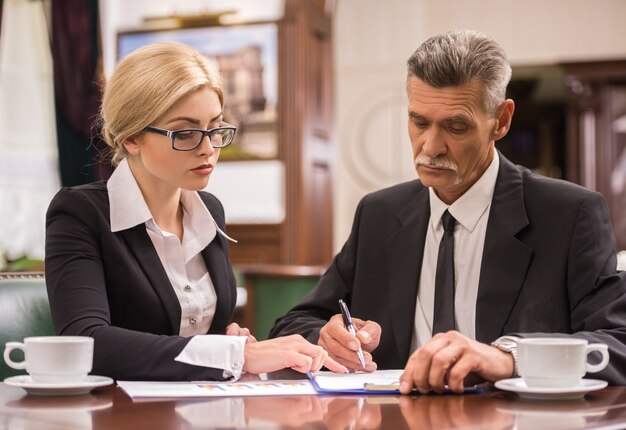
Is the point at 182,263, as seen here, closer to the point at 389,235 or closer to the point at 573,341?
the point at 389,235

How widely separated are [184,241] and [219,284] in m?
0.13

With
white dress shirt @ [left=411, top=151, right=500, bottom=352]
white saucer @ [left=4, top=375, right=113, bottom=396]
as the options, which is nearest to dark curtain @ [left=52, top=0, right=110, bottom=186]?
white dress shirt @ [left=411, top=151, right=500, bottom=352]

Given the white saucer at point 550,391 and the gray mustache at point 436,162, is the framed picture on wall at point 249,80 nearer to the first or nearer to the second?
the gray mustache at point 436,162

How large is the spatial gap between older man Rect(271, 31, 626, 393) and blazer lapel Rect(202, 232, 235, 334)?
13 centimetres

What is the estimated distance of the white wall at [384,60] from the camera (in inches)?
369

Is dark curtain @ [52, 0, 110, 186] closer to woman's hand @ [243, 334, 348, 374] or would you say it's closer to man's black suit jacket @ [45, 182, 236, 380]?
man's black suit jacket @ [45, 182, 236, 380]

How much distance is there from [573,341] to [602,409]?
11 centimetres

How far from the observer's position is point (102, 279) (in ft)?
5.96

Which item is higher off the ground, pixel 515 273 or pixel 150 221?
pixel 150 221


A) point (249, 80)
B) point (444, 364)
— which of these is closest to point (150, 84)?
point (444, 364)

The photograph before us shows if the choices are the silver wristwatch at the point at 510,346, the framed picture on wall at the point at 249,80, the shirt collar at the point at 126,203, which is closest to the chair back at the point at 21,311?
the shirt collar at the point at 126,203

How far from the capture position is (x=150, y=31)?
27.9 ft

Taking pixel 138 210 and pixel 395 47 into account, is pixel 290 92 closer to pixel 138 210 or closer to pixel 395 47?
pixel 395 47

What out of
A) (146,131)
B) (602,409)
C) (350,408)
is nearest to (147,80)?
(146,131)
